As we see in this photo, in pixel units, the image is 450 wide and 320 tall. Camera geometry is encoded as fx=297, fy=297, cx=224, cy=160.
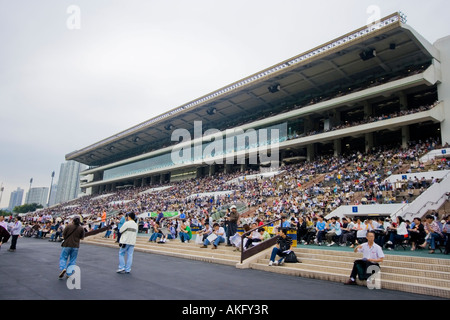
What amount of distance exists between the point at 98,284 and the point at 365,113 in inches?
1281

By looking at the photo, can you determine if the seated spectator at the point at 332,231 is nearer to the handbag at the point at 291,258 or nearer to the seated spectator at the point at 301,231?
the seated spectator at the point at 301,231

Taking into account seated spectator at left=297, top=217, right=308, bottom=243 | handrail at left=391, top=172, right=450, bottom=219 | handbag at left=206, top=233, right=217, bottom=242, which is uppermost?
handrail at left=391, top=172, right=450, bottom=219

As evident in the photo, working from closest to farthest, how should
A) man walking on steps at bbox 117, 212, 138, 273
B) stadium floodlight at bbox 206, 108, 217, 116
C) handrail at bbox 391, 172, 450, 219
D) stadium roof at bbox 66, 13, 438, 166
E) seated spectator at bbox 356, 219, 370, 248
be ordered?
man walking on steps at bbox 117, 212, 138, 273
seated spectator at bbox 356, 219, 370, 248
handrail at bbox 391, 172, 450, 219
stadium roof at bbox 66, 13, 438, 166
stadium floodlight at bbox 206, 108, 217, 116

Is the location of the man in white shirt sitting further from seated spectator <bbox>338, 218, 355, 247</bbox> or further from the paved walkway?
seated spectator <bbox>338, 218, 355, 247</bbox>

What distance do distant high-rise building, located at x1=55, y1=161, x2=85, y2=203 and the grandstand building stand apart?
420 feet

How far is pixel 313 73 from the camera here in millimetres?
34094

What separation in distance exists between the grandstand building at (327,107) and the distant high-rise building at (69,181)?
420ft

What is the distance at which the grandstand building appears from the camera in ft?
89.5

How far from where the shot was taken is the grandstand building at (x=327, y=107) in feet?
89.5

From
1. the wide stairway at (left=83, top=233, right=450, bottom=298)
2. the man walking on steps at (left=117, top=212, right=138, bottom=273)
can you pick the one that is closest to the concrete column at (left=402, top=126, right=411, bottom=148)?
the wide stairway at (left=83, top=233, right=450, bottom=298)

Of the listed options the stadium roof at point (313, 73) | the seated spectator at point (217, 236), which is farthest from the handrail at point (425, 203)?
the stadium roof at point (313, 73)

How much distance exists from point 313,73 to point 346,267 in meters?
29.9

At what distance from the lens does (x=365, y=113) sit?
3222 centimetres
